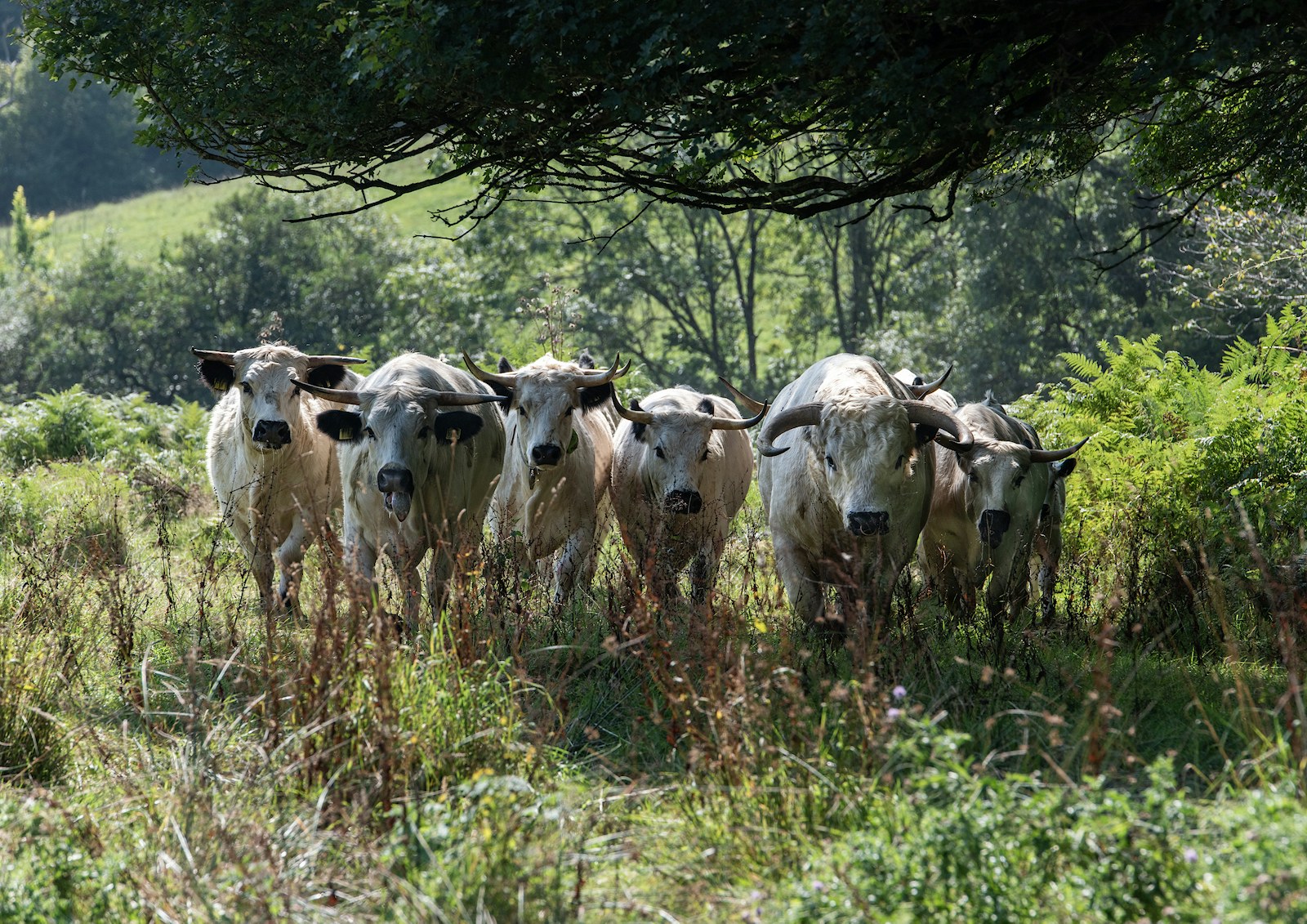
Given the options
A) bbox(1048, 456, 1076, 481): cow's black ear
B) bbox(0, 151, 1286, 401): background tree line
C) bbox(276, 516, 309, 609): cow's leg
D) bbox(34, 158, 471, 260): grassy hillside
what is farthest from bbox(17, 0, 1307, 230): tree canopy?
bbox(34, 158, 471, 260): grassy hillside

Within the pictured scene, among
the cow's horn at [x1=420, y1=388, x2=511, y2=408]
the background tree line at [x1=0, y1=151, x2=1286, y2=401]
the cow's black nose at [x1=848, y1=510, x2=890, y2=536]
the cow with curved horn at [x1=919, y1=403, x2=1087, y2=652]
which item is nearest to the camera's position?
the cow's black nose at [x1=848, y1=510, x2=890, y2=536]

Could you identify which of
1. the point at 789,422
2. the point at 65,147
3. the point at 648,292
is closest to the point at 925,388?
the point at 789,422

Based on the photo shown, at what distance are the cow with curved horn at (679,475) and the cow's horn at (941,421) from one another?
4.32 ft

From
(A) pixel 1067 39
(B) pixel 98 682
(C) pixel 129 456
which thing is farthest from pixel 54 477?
(A) pixel 1067 39

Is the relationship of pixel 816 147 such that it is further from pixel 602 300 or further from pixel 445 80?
pixel 602 300

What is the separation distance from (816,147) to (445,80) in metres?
2.30

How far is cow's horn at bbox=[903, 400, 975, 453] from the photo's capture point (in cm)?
822

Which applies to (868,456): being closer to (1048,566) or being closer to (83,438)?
(1048,566)

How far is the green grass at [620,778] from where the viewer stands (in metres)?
4.35

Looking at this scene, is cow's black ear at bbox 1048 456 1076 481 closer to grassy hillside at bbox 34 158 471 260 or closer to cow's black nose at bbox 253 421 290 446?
cow's black nose at bbox 253 421 290 446

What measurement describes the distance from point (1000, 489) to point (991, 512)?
0.21m

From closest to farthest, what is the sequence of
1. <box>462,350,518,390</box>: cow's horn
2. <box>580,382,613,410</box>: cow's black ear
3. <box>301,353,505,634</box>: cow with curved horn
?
<box>301,353,505,634</box>: cow with curved horn → <box>462,350,518,390</box>: cow's horn → <box>580,382,613,410</box>: cow's black ear

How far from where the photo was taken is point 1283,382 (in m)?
10.9

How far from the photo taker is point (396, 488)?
8.35 m
